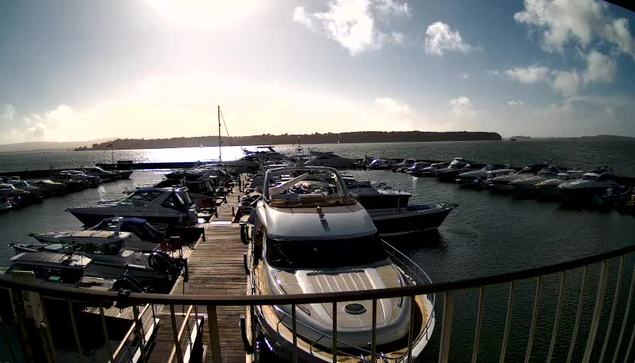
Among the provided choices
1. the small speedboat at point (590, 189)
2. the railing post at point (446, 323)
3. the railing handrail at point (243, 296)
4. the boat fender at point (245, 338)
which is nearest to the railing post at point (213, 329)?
the railing handrail at point (243, 296)

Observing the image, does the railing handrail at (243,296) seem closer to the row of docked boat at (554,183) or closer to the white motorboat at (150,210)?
the white motorboat at (150,210)

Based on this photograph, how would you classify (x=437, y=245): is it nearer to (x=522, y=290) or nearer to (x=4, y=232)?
(x=522, y=290)

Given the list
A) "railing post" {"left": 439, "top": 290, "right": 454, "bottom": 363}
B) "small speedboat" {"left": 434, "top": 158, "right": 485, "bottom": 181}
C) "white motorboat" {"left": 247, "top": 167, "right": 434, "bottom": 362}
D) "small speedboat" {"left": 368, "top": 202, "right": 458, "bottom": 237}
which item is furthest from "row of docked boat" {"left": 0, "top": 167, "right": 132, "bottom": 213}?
"small speedboat" {"left": 434, "top": 158, "right": 485, "bottom": 181}

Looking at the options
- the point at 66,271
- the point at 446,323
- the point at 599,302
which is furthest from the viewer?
the point at 66,271

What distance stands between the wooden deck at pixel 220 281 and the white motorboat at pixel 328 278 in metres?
1.46

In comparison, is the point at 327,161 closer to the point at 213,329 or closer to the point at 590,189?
the point at 590,189

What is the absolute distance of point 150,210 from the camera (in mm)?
22547

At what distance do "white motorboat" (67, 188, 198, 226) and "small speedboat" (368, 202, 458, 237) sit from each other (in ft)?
43.2

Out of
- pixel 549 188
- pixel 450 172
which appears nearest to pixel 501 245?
pixel 549 188

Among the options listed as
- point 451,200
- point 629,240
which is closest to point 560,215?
point 629,240

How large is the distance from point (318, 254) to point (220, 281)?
20.7 feet

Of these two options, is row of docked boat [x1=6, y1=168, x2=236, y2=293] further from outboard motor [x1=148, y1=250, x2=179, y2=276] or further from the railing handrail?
the railing handrail

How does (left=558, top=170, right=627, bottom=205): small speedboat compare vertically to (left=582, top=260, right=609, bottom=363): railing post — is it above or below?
below

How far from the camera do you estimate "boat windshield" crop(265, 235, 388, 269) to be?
7.69 m
